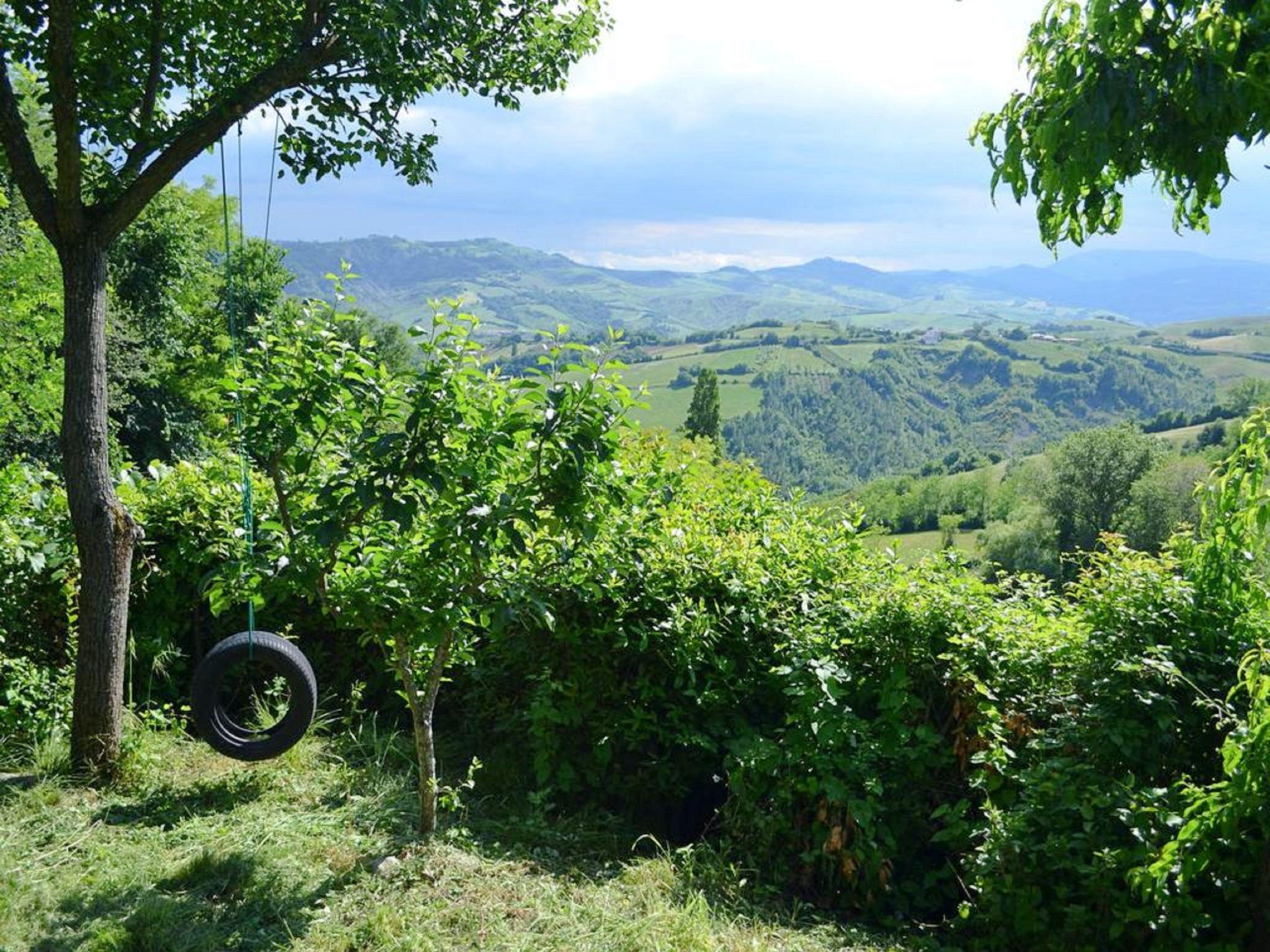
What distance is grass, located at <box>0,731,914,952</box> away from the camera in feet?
11.0

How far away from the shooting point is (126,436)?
84.8 feet

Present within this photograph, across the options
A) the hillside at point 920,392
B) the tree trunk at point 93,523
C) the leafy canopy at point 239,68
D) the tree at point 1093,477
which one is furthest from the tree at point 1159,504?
the hillside at point 920,392

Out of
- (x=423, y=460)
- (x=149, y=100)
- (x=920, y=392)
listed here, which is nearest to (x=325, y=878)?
(x=423, y=460)

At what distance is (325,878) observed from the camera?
374 centimetres

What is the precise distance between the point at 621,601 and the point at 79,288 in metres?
3.08

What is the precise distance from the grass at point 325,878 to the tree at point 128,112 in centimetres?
57

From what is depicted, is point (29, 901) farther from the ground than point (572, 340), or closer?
closer

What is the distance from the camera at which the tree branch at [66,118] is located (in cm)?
438

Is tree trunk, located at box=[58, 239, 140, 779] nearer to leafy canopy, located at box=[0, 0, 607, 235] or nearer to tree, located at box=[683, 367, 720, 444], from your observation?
leafy canopy, located at box=[0, 0, 607, 235]

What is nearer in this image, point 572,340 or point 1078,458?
point 572,340

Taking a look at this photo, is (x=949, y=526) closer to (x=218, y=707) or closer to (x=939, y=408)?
(x=218, y=707)

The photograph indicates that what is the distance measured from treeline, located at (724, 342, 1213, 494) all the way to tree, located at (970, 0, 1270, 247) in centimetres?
13018

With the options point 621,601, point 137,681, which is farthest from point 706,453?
point 137,681

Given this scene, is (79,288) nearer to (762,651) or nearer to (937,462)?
(762,651)
